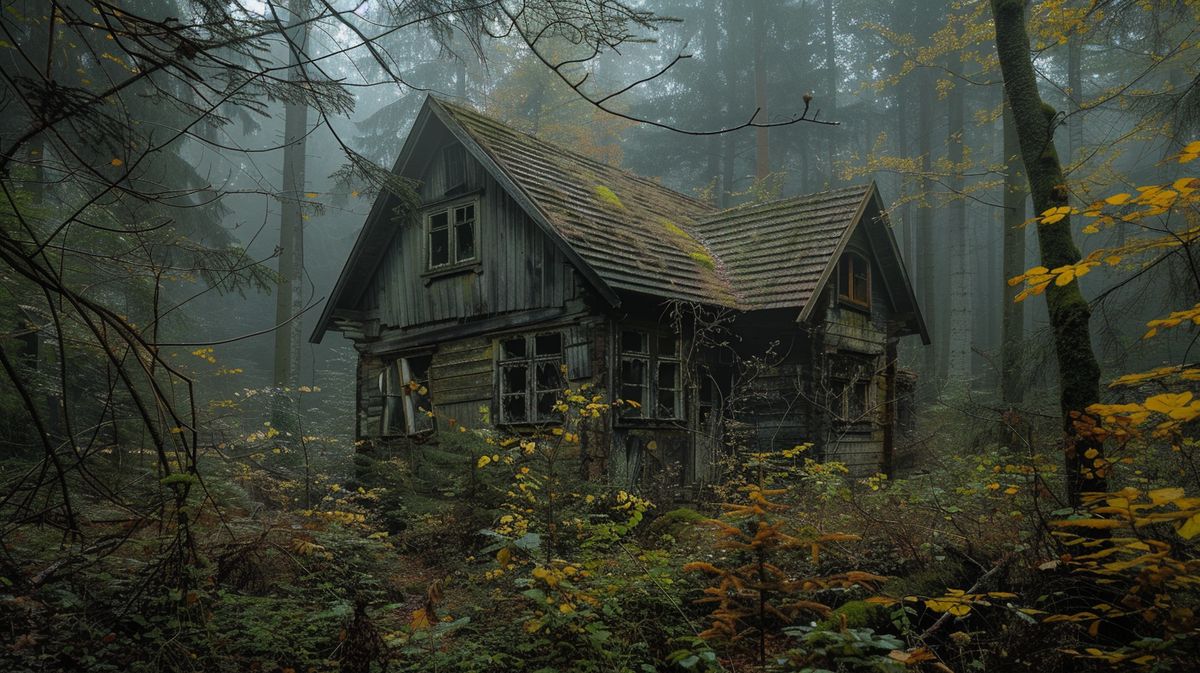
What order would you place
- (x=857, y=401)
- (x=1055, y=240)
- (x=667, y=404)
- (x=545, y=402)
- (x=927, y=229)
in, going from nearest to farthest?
1. (x=1055, y=240)
2. (x=545, y=402)
3. (x=667, y=404)
4. (x=857, y=401)
5. (x=927, y=229)

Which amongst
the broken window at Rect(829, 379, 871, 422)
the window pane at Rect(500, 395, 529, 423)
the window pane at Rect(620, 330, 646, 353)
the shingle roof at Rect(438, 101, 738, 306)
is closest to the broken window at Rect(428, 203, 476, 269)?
the shingle roof at Rect(438, 101, 738, 306)

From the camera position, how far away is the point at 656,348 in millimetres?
12180

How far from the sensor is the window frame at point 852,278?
1436cm

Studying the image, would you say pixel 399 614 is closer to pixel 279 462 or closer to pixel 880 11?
pixel 279 462

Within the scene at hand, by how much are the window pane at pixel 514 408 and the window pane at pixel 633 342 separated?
1982 millimetres

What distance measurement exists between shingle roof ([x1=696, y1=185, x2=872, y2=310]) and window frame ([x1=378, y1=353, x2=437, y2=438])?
6.14 m

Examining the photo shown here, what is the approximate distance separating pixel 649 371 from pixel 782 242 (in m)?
4.21

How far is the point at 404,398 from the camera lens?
1402cm

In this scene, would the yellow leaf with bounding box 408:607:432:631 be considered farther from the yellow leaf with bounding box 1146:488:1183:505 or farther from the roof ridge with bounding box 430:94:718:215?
the roof ridge with bounding box 430:94:718:215

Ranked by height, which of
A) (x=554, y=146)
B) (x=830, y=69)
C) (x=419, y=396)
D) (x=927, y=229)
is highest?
(x=830, y=69)

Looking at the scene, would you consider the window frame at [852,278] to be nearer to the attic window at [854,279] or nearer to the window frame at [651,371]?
the attic window at [854,279]

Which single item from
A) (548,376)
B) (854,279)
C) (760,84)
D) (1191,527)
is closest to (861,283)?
(854,279)

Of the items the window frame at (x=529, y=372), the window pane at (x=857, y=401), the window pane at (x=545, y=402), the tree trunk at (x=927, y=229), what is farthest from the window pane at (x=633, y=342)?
the tree trunk at (x=927, y=229)

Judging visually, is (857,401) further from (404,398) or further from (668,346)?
(404,398)
